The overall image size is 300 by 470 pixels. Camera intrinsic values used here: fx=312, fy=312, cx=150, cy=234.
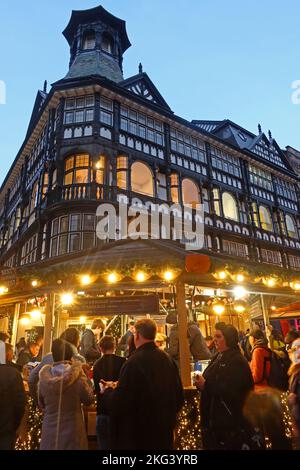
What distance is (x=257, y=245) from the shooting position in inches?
906

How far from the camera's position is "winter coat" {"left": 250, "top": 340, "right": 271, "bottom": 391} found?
4.57 meters

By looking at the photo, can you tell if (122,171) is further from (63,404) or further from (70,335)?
(63,404)

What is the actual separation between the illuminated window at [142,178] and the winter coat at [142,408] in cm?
1668

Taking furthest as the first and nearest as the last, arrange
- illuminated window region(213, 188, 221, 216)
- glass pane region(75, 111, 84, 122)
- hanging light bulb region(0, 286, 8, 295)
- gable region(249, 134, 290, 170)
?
gable region(249, 134, 290, 170)
illuminated window region(213, 188, 221, 216)
glass pane region(75, 111, 84, 122)
hanging light bulb region(0, 286, 8, 295)

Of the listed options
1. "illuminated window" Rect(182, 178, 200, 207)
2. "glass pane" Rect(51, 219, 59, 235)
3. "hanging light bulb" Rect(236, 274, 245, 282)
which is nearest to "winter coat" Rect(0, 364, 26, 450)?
"hanging light bulb" Rect(236, 274, 245, 282)

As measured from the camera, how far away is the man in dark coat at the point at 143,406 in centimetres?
268

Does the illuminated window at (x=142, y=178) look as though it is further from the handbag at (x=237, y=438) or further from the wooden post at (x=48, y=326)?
the handbag at (x=237, y=438)

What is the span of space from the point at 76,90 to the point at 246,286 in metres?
16.6

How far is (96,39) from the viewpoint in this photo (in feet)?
73.0

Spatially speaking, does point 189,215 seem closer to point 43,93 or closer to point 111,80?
point 111,80

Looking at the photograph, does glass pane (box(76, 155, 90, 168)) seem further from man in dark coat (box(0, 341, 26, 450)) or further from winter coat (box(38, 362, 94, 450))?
winter coat (box(38, 362, 94, 450))

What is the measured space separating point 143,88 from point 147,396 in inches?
884

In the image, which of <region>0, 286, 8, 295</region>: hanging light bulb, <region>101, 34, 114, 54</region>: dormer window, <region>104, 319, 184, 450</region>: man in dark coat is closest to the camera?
<region>104, 319, 184, 450</region>: man in dark coat

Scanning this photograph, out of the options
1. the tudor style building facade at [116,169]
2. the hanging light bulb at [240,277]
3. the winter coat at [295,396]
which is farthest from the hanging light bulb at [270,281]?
the tudor style building facade at [116,169]
